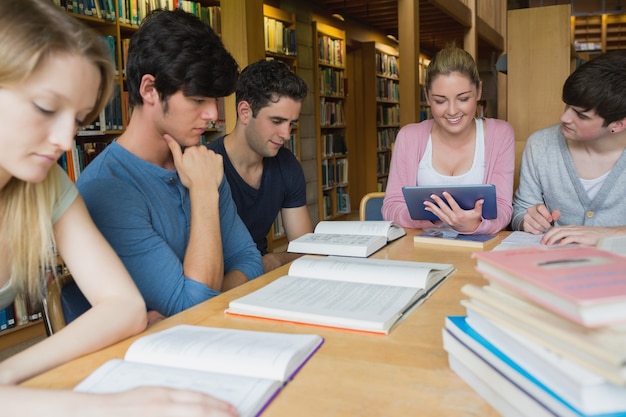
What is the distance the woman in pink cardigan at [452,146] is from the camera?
6.57 feet

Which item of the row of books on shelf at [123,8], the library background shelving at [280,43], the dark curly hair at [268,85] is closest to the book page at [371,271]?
the dark curly hair at [268,85]

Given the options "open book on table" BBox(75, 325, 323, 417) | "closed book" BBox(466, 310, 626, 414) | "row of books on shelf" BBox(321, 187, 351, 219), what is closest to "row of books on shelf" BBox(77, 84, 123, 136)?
"open book on table" BBox(75, 325, 323, 417)

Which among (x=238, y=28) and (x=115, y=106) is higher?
(x=238, y=28)

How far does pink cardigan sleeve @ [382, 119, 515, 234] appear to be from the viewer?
198 centimetres

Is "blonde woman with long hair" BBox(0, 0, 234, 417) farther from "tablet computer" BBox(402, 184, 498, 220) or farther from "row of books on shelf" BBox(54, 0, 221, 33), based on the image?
"row of books on shelf" BBox(54, 0, 221, 33)

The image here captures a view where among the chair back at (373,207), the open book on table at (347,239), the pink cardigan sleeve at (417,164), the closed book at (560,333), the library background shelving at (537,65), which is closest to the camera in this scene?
the closed book at (560,333)

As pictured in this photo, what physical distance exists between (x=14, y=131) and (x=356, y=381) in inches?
24.8

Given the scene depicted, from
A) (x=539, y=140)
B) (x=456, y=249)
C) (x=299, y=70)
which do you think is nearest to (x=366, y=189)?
(x=299, y=70)

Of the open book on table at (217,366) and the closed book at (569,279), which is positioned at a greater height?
the closed book at (569,279)

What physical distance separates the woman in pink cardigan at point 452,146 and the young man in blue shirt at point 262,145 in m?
0.46

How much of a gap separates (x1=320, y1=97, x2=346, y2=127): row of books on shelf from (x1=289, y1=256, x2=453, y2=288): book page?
511 cm

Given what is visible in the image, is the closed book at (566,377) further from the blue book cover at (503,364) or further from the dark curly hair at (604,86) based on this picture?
the dark curly hair at (604,86)

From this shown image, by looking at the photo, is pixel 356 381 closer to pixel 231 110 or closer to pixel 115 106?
pixel 231 110

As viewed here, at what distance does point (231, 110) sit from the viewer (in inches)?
119
